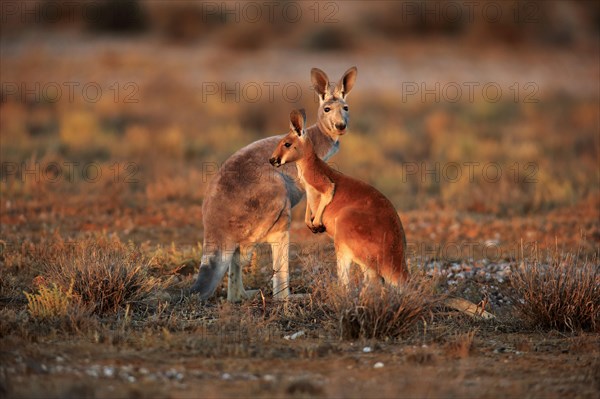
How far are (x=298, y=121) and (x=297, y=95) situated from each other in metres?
12.9

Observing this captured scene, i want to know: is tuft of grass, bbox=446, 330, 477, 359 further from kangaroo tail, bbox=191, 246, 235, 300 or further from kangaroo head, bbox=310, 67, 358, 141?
kangaroo head, bbox=310, 67, 358, 141

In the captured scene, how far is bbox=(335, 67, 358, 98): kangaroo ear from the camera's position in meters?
8.72

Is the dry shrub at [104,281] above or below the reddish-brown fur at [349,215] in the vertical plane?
below

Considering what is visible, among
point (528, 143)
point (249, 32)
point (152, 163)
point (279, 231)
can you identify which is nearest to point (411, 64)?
point (249, 32)

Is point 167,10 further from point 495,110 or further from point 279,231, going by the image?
point 279,231

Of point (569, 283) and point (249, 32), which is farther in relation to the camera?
point (249, 32)

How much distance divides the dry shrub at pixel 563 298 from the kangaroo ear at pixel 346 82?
8.55 ft

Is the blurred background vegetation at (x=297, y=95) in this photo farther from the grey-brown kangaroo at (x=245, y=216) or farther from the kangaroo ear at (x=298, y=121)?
the kangaroo ear at (x=298, y=121)

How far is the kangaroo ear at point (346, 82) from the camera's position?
8.72 meters

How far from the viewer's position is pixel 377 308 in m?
6.66

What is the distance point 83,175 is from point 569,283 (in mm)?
8596

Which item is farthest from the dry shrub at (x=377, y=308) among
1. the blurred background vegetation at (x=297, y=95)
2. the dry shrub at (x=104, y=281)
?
the blurred background vegetation at (x=297, y=95)

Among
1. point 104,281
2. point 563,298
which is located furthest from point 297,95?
point 563,298

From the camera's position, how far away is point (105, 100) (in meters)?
18.6
